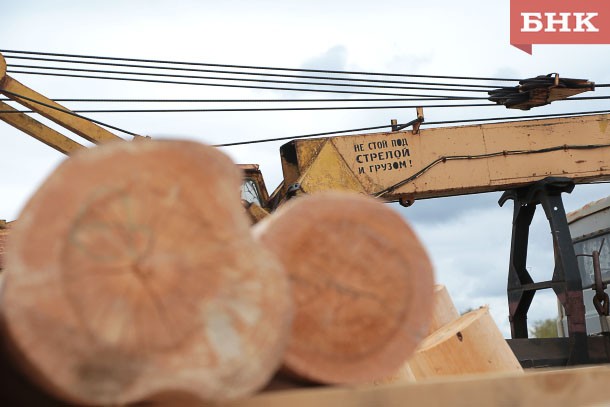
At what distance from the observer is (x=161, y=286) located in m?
1.71

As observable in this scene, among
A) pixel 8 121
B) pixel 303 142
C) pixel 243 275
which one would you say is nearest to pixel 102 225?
pixel 243 275

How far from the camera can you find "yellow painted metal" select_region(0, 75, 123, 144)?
321 inches

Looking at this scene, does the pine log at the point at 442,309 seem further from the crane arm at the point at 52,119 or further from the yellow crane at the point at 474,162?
the crane arm at the point at 52,119

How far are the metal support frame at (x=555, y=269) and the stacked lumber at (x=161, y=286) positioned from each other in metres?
6.38

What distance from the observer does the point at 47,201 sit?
5.34 feet

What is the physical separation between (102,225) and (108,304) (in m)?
0.15

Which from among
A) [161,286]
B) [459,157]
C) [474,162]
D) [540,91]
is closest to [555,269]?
[474,162]

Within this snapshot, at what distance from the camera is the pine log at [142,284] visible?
1.61 m

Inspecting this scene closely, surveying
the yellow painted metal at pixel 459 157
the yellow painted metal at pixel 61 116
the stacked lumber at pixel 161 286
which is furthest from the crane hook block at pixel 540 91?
the stacked lumber at pixel 161 286

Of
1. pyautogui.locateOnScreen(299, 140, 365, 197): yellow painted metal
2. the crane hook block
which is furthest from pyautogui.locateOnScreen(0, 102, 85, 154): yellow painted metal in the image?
the crane hook block

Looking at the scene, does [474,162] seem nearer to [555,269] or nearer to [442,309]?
[555,269]

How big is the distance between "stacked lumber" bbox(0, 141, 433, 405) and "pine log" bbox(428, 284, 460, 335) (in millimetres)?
1485

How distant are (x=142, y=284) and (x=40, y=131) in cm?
687

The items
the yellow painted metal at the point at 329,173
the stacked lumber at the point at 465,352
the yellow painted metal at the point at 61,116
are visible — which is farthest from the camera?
the yellow painted metal at the point at 61,116
